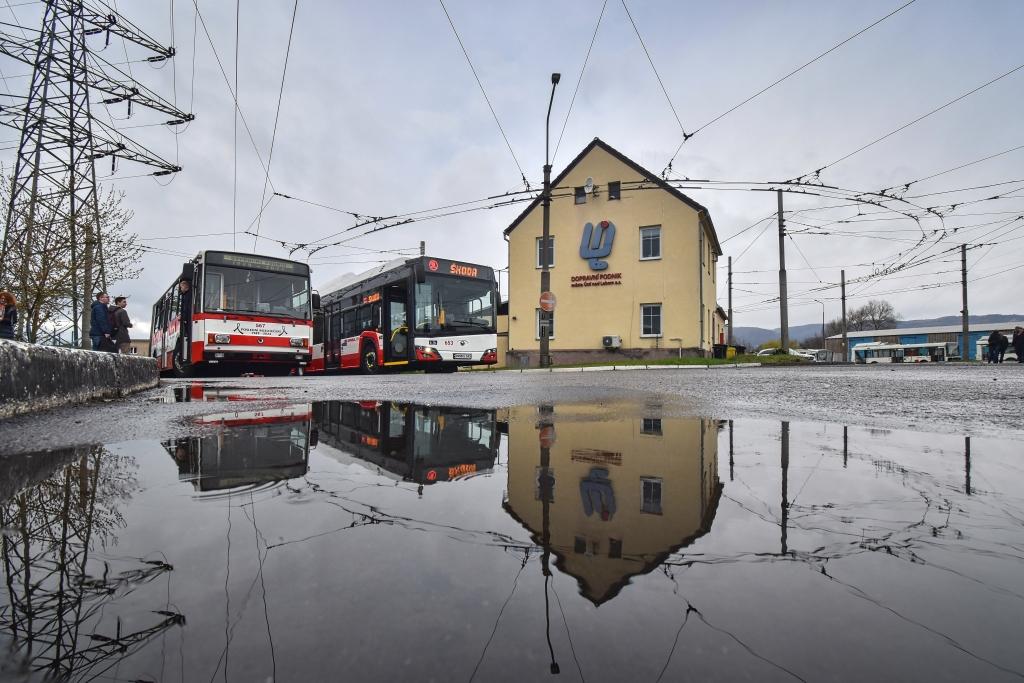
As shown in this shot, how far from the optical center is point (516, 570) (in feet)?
3.59

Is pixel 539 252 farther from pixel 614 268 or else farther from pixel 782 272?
pixel 782 272

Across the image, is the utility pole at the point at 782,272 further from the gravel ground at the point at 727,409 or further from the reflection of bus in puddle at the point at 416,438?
the reflection of bus in puddle at the point at 416,438

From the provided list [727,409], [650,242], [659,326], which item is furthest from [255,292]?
[650,242]

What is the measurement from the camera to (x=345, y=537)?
1.29 meters

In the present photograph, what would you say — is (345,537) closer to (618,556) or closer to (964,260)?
(618,556)

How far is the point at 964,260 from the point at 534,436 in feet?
142

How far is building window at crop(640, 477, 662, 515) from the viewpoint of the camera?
1.49 m

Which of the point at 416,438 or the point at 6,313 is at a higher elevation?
the point at 6,313

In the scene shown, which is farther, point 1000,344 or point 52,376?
point 1000,344

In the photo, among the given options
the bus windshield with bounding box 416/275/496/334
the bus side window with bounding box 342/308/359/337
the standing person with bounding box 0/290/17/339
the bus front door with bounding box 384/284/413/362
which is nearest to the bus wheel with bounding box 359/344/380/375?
the bus front door with bounding box 384/284/413/362

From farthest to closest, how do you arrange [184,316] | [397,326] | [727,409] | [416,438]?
1. [397,326]
2. [184,316]
3. [727,409]
4. [416,438]

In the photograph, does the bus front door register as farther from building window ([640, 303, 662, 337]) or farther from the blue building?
the blue building

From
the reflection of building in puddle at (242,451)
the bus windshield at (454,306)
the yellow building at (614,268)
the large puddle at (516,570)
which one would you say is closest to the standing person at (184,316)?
the bus windshield at (454,306)

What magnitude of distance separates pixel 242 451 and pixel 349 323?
54.5ft
